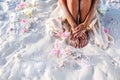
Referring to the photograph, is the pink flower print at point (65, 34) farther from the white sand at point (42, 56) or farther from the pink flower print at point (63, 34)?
the white sand at point (42, 56)

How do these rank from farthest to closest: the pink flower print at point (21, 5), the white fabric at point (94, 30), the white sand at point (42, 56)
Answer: the pink flower print at point (21, 5) → the white fabric at point (94, 30) → the white sand at point (42, 56)

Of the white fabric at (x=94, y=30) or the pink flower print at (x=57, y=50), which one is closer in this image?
the pink flower print at (x=57, y=50)

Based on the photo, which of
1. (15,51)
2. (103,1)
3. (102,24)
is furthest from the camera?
(103,1)

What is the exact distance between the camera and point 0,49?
3.78 m

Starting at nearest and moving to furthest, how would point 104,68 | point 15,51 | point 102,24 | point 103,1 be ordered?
1. point 104,68
2. point 15,51
3. point 102,24
4. point 103,1

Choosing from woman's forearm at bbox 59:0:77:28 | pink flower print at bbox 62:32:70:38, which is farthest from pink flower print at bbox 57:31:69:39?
woman's forearm at bbox 59:0:77:28

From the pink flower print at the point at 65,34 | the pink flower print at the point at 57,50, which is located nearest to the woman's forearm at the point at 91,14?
the pink flower print at the point at 65,34

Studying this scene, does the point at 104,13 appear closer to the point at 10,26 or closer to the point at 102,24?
the point at 102,24

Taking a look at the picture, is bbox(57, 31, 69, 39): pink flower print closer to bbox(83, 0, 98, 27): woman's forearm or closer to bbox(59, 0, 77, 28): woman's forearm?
bbox(59, 0, 77, 28): woman's forearm

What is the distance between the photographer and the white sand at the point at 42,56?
3.46 meters

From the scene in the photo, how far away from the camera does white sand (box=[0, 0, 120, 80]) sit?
136 inches

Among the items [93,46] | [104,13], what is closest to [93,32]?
[93,46]

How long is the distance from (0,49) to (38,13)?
0.76 metres

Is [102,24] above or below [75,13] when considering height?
below
